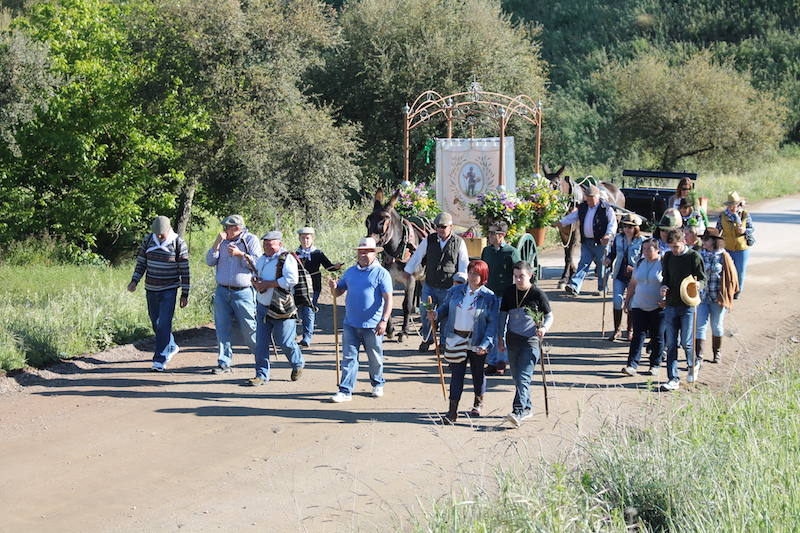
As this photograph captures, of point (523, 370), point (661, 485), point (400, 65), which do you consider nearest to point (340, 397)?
point (523, 370)

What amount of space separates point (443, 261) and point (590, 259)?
470 centimetres

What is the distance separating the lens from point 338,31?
24094 mm

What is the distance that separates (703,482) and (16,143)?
68.0 feet

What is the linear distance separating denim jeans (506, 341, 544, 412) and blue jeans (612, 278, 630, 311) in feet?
12.8

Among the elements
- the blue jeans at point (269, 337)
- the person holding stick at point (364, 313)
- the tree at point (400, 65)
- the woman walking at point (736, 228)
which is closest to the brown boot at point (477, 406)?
the person holding stick at point (364, 313)

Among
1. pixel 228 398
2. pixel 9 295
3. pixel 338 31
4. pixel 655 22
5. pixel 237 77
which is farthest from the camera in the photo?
pixel 655 22

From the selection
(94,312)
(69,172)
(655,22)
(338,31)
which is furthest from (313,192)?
(655,22)

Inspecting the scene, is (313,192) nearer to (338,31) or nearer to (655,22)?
(338,31)

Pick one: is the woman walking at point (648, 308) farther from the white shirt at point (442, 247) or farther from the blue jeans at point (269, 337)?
the blue jeans at point (269, 337)

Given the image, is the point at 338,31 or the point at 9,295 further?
the point at 338,31

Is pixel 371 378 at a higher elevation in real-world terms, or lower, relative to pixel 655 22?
lower

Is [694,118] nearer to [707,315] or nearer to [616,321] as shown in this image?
[616,321]

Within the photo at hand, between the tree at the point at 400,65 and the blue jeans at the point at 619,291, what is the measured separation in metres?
15.3

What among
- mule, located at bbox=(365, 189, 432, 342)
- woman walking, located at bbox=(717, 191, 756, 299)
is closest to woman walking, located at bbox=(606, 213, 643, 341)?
woman walking, located at bbox=(717, 191, 756, 299)
